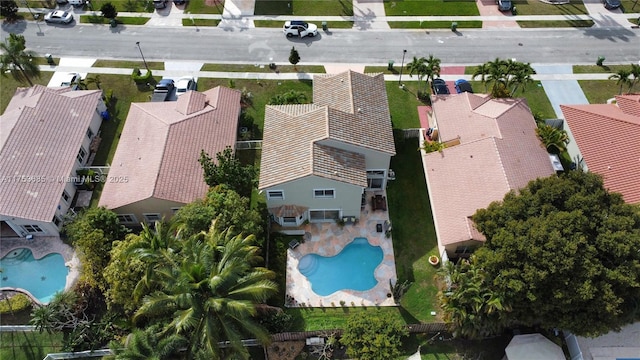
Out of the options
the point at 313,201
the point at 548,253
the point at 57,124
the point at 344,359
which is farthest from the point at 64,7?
the point at 548,253

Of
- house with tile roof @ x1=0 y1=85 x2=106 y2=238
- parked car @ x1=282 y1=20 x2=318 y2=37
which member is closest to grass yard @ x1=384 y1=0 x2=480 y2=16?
parked car @ x1=282 y1=20 x2=318 y2=37

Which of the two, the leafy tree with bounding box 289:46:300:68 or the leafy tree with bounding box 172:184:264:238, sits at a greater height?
the leafy tree with bounding box 289:46:300:68

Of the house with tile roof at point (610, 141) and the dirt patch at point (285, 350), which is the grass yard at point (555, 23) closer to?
the house with tile roof at point (610, 141)

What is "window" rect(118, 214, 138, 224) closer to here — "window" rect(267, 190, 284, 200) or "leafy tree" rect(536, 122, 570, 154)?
"window" rect(267, 190, 284, 200)

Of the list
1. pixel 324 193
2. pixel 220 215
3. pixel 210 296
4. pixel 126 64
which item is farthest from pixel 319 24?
pixel 210 296

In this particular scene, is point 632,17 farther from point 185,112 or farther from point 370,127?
point 185,112

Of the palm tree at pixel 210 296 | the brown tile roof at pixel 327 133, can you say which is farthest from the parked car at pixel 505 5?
the palm tree at pixel 210 296

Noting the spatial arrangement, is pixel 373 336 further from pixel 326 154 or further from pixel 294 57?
pixel 294 57

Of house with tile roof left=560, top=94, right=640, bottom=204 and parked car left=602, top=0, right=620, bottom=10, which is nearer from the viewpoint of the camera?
house with tile roof left=560, top=94, right=640, bottom=204
